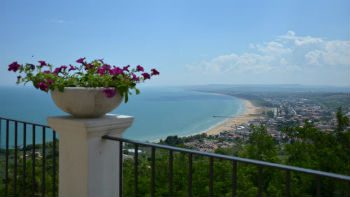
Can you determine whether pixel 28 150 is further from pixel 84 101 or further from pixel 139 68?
pixel 139 68

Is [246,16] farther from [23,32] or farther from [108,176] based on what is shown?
[108,176]

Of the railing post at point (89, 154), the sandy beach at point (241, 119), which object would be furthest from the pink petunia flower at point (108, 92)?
the sandy beach at point (241, 119)

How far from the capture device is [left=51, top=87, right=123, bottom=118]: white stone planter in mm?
1566

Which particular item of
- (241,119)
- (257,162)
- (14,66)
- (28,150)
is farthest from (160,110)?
(257,162)

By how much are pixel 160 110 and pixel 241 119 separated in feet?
22.8

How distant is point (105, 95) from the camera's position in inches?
63.6

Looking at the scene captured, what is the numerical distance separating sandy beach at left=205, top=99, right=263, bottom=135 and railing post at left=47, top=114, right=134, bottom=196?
703 cm

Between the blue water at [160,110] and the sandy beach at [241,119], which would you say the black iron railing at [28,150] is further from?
the sandy beach at [241,119]

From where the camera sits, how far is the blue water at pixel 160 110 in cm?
937

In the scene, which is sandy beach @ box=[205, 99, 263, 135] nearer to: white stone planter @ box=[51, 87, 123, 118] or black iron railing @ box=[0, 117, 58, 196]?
black iron railing @ box=[0, 117, 58, 196]

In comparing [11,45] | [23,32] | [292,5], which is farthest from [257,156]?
[292,5]

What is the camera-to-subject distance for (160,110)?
1559 centimetres

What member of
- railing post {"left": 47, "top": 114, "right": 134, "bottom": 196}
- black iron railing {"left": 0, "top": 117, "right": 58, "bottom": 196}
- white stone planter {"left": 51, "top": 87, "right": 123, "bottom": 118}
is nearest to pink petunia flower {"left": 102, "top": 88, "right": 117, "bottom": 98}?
white stone planter {"left": 51, "top": 87, "right": 123, "bottom": 118}

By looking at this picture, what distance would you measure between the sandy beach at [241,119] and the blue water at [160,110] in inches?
25.4
